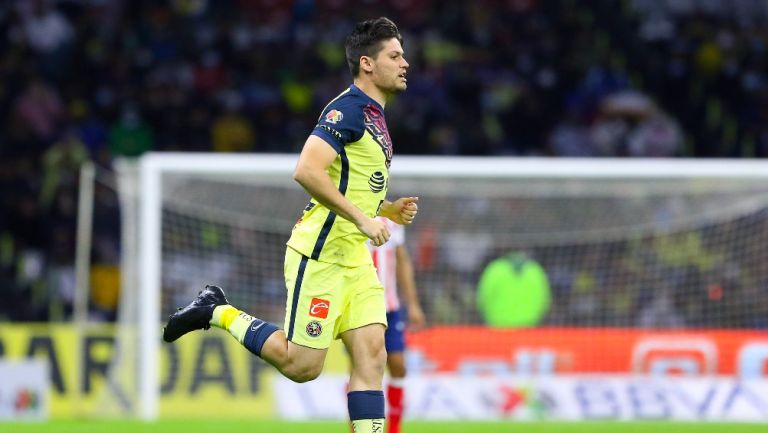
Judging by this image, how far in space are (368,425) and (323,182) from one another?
1.02m

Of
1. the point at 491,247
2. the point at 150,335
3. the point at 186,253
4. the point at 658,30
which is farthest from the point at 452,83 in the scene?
the point at 150,335

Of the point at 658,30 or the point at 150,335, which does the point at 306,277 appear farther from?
the point at 658,30

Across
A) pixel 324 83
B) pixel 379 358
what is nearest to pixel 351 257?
pixel 379 358

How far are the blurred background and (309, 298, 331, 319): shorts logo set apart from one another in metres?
6.90

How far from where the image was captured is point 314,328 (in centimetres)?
605

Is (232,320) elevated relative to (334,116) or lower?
lower

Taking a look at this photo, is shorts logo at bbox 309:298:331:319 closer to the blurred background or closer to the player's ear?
the player's ear

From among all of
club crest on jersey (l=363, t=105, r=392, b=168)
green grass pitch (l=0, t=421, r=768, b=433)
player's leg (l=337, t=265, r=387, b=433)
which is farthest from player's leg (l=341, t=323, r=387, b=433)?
green grass pitch (l=0, t=421, r=768, b=433)

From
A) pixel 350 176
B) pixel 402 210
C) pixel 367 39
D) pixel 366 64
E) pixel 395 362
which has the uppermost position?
pixel 367 39

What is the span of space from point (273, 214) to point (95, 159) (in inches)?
141

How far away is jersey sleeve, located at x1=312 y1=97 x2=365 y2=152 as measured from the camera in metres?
5.90

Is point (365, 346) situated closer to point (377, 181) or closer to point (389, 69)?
point (377, 181)

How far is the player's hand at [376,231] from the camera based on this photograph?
571 cm

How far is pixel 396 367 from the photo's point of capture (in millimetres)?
8555
